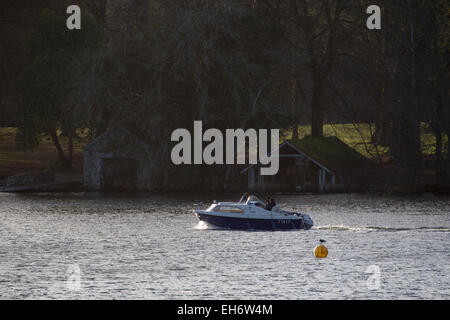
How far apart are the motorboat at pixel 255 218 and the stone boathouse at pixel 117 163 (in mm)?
35918

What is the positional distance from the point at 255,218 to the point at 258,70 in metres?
38.4

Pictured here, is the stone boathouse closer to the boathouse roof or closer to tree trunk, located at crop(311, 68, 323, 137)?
the boathouse roof

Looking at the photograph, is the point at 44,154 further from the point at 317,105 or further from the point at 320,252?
the point at 320,252

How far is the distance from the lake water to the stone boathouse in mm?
12799

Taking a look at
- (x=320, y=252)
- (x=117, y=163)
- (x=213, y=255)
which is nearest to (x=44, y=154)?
(x=117, y=163)

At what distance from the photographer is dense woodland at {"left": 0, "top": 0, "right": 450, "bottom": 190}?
99500mm

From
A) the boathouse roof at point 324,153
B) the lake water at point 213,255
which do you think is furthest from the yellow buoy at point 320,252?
the boathouse roof at point 324,153

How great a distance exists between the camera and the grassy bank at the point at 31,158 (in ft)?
426

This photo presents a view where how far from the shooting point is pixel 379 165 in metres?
111

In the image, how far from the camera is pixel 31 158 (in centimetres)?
13950
